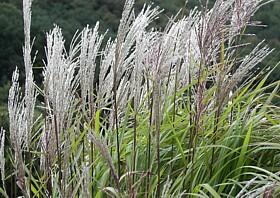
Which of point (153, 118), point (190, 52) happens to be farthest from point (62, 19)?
point (153, 118)

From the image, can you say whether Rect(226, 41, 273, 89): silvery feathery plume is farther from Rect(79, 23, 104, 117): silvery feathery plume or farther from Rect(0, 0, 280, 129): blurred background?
Rect(0, 0, 280, 129): blurred background

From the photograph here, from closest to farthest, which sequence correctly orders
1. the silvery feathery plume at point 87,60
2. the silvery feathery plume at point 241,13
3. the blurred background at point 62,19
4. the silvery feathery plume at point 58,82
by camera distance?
1. the silvery feathery plume at point 58,82
2. the silvery feathery plume at point 87,60
3. the silvery feathery plume at point 241,13
4. the blurred background at point 62,19

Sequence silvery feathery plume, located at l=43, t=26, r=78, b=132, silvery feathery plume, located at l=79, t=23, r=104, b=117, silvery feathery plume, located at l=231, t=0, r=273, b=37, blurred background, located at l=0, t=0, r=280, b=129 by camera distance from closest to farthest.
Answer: silvery feathery plume, located at l=43, t=26, r=78, b=132 → silvery feathery plume, located at l=79, t=23, r=104, b=117 → silvery feathery plume, located at l=231, t=0, r=273, b=37 → blurred background, located at l=0, t=0, r=280, b=129

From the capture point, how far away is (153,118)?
1.84 m

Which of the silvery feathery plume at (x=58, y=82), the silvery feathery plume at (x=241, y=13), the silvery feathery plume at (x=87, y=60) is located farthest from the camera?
the silvery feathery plume at (x=241, y=13)

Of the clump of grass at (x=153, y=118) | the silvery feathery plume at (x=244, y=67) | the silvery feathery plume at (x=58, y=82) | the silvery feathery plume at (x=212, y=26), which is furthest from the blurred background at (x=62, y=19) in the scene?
the silvery feathery plume at (x=58, y=82)

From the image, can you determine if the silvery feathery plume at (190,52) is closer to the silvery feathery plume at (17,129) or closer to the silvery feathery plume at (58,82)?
Result: the silvery feathery plume at (58,82)

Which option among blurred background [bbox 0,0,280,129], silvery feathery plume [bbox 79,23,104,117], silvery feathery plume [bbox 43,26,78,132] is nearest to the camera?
silvery feathery plume [bbox 43,26,78,132]

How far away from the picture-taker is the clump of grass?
1708 millimetres

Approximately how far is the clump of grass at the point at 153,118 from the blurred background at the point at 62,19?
971 centimetres

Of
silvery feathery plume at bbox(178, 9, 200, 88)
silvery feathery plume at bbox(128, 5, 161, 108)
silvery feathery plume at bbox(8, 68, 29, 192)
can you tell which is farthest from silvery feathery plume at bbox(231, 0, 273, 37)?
silvery feathery plume at bbox(8, 68, 29, 192)

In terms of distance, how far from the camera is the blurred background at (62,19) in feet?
42.6

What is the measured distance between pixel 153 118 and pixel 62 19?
15277 millimetres

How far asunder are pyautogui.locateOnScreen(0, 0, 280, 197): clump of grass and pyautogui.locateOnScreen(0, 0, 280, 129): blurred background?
9.71 meters
